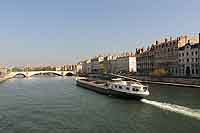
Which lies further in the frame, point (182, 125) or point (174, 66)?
point (174, 66)

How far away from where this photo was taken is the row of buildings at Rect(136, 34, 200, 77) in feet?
255

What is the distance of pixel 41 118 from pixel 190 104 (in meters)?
17.6

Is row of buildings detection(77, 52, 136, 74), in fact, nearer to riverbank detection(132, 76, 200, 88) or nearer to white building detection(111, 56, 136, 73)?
white building detection(111, 56, 136, 73)

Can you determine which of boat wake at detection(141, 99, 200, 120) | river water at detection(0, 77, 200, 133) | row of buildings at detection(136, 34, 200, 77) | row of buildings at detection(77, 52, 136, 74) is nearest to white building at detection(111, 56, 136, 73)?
row of buildings at detection(77, 52, 136, 74)

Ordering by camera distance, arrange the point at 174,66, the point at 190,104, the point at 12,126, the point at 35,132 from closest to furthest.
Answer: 1. the point at 35,132
2. the point at 12,126
3. the point at 190,104
4. the point at 174,66

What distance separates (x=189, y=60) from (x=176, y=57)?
20.7 feet

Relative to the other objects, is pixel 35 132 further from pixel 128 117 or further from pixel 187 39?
pixel 187 39

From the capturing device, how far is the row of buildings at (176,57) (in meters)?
77.7

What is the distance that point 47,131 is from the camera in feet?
80.0

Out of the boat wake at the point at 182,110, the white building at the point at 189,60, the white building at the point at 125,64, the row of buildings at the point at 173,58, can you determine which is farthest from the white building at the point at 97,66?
the boat wake at the point at 182,110

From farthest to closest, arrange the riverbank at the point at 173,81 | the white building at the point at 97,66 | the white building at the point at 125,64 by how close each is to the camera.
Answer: the white building at the point at 97,66 < the white building at the point at 125,64 < the riverbank at the point at 173,81

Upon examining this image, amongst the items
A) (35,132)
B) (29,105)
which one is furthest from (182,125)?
(29,105)

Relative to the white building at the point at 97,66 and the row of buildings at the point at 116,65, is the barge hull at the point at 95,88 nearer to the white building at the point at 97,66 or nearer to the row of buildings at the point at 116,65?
the row of buildings at the point at 116,65

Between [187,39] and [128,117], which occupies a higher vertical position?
[187,39]
